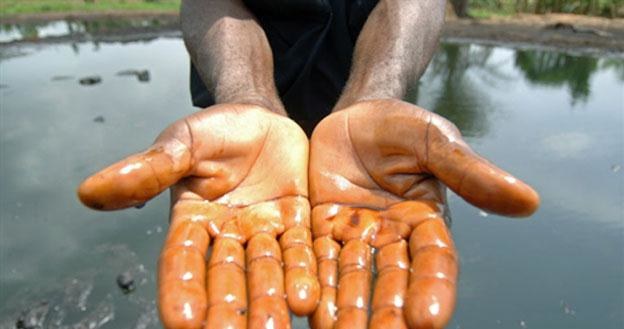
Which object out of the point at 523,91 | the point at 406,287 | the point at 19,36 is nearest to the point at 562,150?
the point at 523,91

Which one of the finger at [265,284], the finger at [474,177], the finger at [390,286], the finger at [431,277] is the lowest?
the finger at [265,284]

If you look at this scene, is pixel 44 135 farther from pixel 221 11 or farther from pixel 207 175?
pixel 207 175

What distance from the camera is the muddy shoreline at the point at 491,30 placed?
1357 cm

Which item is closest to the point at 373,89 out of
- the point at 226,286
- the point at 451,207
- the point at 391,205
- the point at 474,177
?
the point at 391,205

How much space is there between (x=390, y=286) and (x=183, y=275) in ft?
1.59

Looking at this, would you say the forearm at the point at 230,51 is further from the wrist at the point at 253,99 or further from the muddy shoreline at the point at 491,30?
the muddy shoreline at the point at 491,30

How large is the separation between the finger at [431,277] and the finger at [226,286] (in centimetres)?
39

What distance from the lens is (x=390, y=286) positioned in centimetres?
124

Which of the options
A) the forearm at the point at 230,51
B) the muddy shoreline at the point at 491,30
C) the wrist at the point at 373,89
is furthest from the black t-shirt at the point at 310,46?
the muddy shoreline at the point at 491,30

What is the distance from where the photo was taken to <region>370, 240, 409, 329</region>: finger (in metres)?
1.18

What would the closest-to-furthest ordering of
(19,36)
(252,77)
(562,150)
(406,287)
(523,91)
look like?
(406,287)
(252,77)
(562,150)
(523,91)
(19,36)

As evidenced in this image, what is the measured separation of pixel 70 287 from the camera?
3969 millimetres

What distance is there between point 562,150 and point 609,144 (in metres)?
0.70

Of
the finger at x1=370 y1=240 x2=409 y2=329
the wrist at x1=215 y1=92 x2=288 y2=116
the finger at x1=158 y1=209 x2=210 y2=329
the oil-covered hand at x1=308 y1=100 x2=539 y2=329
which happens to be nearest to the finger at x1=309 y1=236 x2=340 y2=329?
the oil-covered hand at x1=308 y1=100 x2=539 y2=329
